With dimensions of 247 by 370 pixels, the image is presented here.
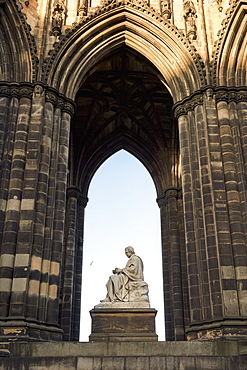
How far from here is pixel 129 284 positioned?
602 inches

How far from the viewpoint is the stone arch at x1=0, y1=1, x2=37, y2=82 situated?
16.1 meters

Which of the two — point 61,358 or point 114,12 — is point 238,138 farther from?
point 61,358

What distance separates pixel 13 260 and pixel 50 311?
6.21 feet

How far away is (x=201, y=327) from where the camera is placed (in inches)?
519

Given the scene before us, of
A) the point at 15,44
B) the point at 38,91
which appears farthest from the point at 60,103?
the point at 15,44

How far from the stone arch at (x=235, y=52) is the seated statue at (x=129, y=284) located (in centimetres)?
741

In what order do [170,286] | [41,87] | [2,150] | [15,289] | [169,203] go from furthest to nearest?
[169,203]
[170,286]
[41,87]
[2,150]
[15,289]

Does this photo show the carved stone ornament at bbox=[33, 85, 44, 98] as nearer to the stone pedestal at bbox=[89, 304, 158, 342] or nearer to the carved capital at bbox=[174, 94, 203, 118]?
the carved capital at bbox=[174, 94, 203, 118]

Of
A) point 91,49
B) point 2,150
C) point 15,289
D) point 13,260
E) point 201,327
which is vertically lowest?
point 201,327

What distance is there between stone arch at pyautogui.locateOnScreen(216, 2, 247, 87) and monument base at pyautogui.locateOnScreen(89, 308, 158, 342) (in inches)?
346

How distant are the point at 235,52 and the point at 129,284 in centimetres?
943

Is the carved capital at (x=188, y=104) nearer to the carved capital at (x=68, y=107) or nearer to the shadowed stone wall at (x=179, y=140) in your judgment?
the shadowed stone wall at (x=179, y=140)

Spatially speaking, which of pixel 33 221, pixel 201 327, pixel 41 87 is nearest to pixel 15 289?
pixel 33 221

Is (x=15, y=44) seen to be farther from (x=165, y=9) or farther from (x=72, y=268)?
(x=72, y=268)
